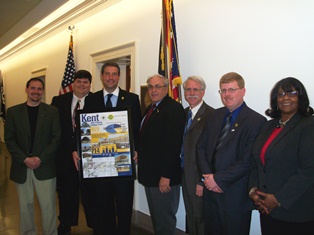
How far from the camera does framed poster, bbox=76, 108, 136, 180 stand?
270cm

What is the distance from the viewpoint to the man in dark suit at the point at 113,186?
2793 mm

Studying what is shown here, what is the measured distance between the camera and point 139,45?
391cm

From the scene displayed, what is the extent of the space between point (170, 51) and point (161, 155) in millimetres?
1152

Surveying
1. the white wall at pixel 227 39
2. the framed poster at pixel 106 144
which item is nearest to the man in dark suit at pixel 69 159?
the framed poster at pixel 106 144

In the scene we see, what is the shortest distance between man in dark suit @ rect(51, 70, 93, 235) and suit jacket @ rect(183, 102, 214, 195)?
146 cm

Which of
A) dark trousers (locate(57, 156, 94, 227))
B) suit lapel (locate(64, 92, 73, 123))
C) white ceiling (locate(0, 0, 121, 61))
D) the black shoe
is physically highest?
white ceiling (locate(0, 0, 121, 61))

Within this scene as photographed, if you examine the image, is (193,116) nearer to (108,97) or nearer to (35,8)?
(108,97)

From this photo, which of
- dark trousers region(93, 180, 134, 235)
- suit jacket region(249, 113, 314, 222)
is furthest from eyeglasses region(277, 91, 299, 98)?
dark trousers region(93, 180, 134, 235)

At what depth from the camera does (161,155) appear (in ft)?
8.23

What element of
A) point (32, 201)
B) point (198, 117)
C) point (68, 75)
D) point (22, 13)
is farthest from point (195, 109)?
point (22, 13)

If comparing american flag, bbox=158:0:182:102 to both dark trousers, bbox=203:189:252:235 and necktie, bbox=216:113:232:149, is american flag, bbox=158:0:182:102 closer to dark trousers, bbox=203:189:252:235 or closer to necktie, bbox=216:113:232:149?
necktie, bbox=216:113:232:149

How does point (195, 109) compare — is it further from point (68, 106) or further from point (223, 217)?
point (68, 106)

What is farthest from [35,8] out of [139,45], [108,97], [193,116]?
[193,116]

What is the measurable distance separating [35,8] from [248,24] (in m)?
4.06
